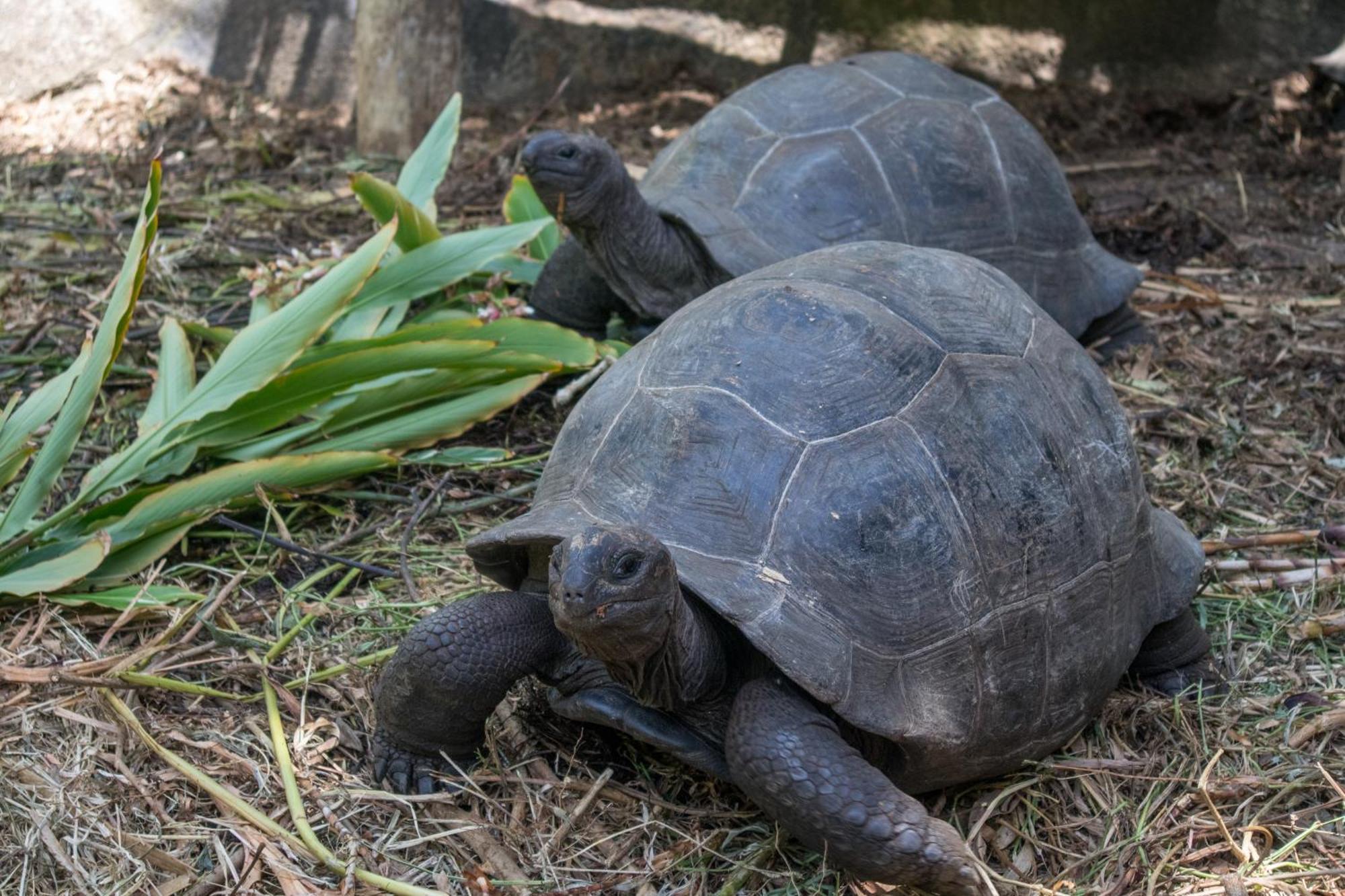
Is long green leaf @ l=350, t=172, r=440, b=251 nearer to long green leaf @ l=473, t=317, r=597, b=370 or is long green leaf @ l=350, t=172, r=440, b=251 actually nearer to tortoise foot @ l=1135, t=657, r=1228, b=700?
long green leaf @ l=473, t=317, r=597, b=370

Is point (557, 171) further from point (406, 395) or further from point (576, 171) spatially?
point (406, 395)

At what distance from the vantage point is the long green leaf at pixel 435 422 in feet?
12.6

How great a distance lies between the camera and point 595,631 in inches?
88.0

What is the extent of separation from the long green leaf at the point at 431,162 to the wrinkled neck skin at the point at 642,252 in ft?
1.82

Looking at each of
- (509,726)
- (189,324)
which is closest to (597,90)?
(189,324)

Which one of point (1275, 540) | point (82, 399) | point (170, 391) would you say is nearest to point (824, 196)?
point (1275, 540)

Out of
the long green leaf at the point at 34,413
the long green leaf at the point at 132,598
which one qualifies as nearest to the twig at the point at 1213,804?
the long green leaf at the point at 132,598

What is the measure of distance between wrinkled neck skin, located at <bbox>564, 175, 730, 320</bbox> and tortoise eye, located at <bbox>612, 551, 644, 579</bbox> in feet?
7.94

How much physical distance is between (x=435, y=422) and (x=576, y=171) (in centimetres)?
105

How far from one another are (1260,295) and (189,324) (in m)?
4.09

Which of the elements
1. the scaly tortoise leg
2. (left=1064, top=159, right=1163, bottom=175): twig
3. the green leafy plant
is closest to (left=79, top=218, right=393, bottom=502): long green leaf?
the green leafy plant

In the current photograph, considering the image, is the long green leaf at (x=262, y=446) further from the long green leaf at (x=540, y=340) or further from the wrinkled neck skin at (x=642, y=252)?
A: the wrinkled neck skin at (x=642, y=252)

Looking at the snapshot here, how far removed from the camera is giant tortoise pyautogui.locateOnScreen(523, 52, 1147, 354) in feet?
14.8

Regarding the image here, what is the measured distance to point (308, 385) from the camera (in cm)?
374
